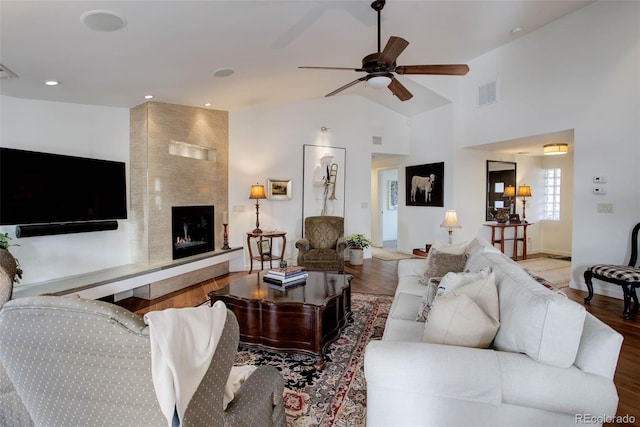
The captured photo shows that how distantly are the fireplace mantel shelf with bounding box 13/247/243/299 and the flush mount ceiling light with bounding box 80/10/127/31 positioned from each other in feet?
8.15

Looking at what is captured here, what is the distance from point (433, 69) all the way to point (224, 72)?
7.85 ft

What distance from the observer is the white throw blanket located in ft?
2.84

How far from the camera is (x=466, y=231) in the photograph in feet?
21.2

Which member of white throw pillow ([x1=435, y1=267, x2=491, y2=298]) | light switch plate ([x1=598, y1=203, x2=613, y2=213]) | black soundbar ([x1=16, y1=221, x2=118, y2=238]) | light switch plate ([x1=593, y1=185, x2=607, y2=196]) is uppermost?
light switch plate ([x1=593, y1=185, x2=607, y2=196])

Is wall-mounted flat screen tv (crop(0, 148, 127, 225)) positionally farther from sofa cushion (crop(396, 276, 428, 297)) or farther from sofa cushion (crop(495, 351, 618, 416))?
sofa cushion (crop(495, 351, 618, 416))

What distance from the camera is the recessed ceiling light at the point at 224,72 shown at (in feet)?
12.5

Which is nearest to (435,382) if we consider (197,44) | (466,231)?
(197,44)

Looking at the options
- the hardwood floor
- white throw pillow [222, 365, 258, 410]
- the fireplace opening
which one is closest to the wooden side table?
the hardwood floor

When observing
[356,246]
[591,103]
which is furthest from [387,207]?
[591,103]

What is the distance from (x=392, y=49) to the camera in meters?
2.68

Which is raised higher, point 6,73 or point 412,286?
point 6,73

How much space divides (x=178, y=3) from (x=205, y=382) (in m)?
2.64

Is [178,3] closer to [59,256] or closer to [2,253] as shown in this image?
[2,253]

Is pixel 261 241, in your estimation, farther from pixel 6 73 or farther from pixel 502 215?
pixel 502 215
